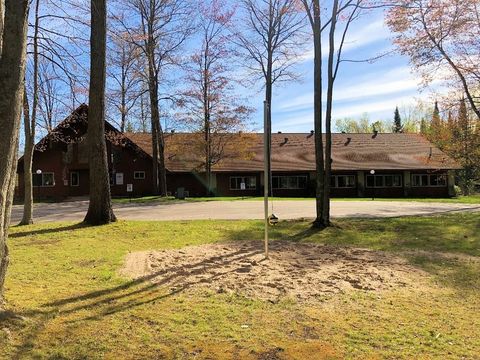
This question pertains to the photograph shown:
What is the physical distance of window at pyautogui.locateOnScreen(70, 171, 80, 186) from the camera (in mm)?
42125

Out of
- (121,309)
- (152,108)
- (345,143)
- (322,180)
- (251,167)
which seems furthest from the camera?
(345,143)

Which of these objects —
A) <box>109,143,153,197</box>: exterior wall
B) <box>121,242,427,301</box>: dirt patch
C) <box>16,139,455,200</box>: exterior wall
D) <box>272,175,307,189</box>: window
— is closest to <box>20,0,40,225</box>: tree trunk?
<box>121,242,427,301</box>: dirt patch

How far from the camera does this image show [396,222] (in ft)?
51.2

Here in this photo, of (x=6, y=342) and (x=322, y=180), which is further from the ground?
(x=322, y=180)

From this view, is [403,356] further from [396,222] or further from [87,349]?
[396,222]

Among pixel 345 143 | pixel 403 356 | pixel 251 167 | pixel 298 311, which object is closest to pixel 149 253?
pixel 298 311

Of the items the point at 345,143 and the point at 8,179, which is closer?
the point at 8,179

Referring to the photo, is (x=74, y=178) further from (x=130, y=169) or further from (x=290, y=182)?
(x=290, y=182)

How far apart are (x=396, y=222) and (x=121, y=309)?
467 inches

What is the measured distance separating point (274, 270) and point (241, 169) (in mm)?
36124

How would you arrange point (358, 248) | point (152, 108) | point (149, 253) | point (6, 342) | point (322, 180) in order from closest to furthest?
point (6, 342) < point (149, 253) < point (358, 248) < point (322, 180) < point (152, 108)

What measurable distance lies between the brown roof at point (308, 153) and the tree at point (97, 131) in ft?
85.2

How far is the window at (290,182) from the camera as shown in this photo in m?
44.6

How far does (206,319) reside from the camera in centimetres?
539
